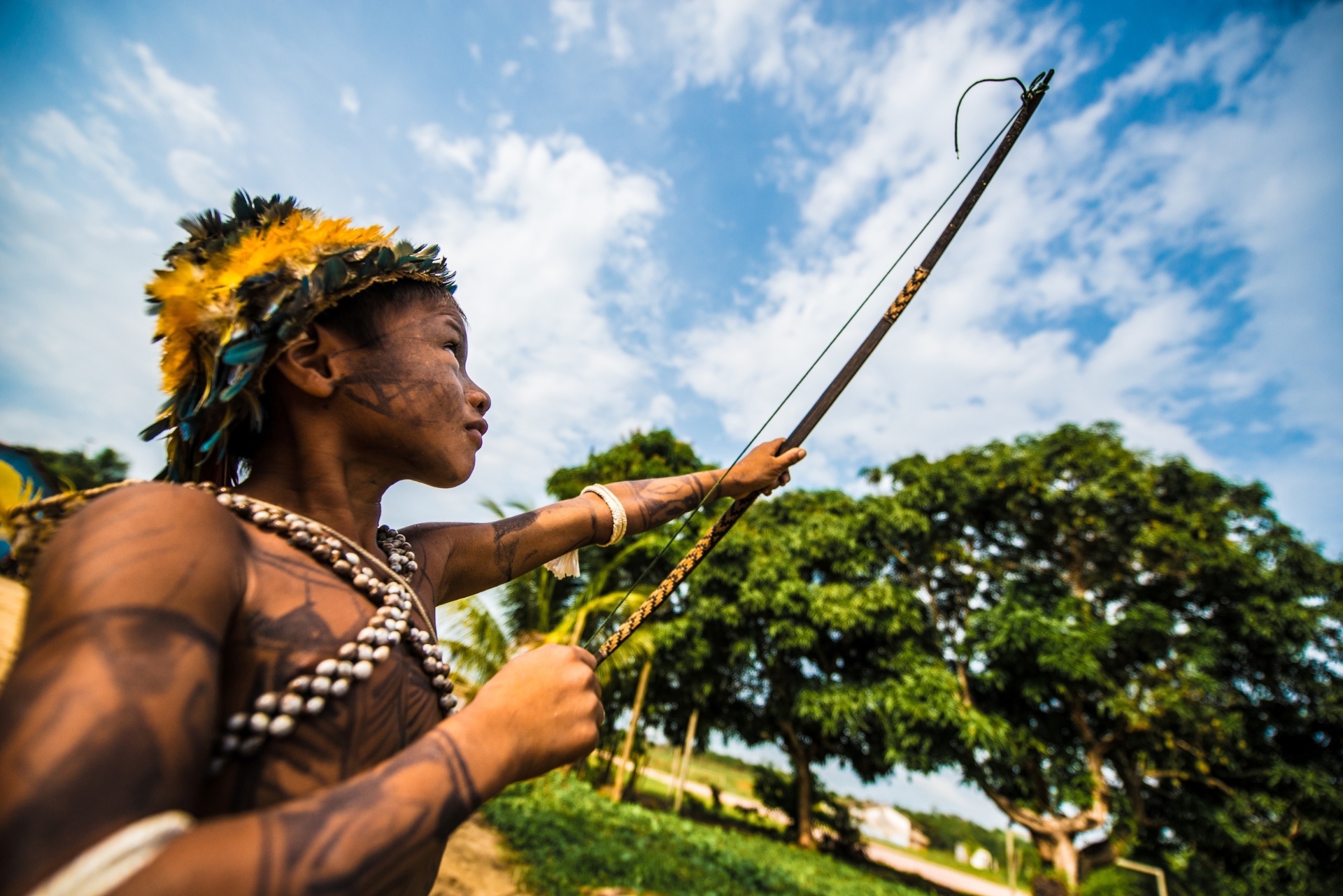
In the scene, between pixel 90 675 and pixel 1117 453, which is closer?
pixel 90 675

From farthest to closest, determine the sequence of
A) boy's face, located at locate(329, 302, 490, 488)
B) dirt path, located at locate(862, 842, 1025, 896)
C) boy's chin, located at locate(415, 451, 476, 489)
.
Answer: dirt path, located at locate(862, 842, 1025, 896)
boy's chin, located at locate(415, 451, 476, 489)
boy's face, located at locate(329, 302, 490, 488)

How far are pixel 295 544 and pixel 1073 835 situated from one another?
17.6 meters

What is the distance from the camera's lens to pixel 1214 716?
1195cm

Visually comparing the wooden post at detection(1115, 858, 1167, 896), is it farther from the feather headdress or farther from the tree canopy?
the feather headdress

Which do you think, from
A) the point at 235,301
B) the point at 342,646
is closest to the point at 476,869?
the point at 342,646

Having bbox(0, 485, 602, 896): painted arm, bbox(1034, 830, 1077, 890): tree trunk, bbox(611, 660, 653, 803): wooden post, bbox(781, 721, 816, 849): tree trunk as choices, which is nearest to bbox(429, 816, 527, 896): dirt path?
bbox(0, 485, 602, 896): painted arm

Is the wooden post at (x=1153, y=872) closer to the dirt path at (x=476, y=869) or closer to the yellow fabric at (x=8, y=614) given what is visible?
the dirt path at (x=476, y=869)

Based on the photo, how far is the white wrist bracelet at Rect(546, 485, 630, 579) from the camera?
2031 millimetres

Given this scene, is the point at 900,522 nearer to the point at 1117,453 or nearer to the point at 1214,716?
the point at 1117,453

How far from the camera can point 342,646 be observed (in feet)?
3.59

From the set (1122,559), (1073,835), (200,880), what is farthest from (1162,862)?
(200,880)

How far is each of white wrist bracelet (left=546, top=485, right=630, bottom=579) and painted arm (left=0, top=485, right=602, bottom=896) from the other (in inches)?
42.5

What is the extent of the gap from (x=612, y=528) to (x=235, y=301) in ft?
3.84

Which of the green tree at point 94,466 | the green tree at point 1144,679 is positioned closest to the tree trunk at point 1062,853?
the green tree at point 1144,679
